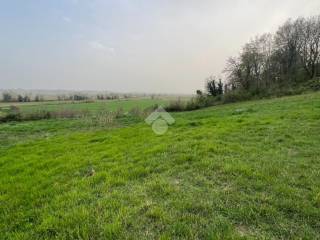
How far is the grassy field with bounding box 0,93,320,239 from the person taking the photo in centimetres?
265

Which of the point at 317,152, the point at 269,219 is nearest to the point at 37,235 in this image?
the point at 269,219

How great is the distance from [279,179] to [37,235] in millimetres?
3661

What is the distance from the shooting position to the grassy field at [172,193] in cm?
265

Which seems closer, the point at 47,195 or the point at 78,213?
the point at 78,213

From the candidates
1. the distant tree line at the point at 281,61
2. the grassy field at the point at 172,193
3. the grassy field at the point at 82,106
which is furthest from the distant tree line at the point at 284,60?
the grassy field at the point at 172,193

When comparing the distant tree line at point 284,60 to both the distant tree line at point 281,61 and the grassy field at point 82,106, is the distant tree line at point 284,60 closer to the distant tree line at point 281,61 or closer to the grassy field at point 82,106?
the distant tree line at point 281,61

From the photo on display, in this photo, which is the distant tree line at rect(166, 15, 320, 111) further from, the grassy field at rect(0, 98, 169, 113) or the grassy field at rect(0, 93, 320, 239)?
the grassy field at rect(0, 93, 320, 239)

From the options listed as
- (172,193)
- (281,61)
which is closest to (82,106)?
(281,61)

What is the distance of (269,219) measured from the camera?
8.95 ft

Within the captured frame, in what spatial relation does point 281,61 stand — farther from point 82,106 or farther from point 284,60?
point 82,106

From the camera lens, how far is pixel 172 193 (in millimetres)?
3471

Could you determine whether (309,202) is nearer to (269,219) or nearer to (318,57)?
(269,219)

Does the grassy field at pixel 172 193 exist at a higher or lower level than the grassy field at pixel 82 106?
lower

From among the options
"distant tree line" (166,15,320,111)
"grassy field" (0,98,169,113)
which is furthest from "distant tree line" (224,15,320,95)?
"grassy field" (0,98,169,113)
